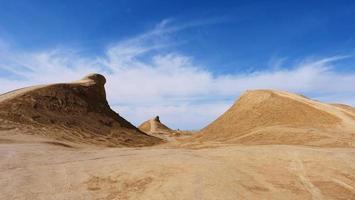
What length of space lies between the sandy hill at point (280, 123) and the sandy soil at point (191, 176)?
30.4 ft

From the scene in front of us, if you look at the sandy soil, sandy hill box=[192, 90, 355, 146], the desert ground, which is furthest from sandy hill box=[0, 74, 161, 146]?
the sandy soil

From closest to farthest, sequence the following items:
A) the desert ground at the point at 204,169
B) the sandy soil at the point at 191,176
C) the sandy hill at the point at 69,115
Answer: the sandy soil at the point at 191,176
the desert ground at the point at 204,169
the sandy hill at the point at 69,115

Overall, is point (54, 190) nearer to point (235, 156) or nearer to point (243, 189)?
point (243, 189)

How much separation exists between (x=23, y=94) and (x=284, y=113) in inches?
1023

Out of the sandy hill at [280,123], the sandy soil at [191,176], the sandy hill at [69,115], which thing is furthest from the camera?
the sandy hill at [69,115]

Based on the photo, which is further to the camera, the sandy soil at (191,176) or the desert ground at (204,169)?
the desert ground at (204,169)

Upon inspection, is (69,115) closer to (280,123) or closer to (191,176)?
(280,123)

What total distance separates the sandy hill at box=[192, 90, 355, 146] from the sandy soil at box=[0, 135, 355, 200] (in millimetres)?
9261

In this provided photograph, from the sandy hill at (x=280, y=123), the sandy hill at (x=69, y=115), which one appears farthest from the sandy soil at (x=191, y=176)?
the sandy hill at (x=69, y=115)

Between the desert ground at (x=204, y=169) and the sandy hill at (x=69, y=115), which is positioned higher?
the sandy hill at (x=69, y=115)

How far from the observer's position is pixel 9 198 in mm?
11281

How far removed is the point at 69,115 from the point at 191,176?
30.9m

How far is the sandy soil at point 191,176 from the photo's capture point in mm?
11961

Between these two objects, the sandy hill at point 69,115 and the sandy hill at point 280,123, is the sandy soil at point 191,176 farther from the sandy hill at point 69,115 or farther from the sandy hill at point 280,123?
the sandy hill at point 69,115
